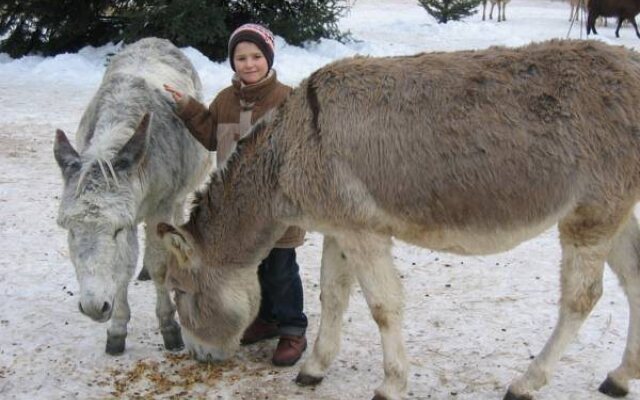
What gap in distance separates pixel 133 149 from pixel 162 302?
3.86 feet

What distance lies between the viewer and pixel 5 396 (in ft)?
13.1

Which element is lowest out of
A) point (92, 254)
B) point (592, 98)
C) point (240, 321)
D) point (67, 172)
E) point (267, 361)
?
point (267, 361)

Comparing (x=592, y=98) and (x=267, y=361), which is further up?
(x=592, y=98)

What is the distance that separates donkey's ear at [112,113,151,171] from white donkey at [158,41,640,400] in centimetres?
43

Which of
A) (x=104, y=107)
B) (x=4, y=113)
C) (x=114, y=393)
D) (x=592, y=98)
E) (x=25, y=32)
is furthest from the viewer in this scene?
(x=25, y=32)

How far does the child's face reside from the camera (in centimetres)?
404

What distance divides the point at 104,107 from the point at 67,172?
76cm

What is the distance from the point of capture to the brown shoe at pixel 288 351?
4.38 metres

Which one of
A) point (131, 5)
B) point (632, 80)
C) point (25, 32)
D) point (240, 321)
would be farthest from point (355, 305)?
point (25, 32)

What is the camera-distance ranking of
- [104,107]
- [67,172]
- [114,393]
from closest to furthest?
1. [67,172]
2. [114,393]
3. [104,107]

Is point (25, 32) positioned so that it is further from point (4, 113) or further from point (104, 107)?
point (104, 107)

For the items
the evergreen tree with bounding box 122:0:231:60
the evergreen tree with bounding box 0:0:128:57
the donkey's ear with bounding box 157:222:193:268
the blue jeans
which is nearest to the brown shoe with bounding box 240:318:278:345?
the blue jeans

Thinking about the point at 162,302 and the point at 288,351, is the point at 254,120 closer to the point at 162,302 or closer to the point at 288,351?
the point at 162,302

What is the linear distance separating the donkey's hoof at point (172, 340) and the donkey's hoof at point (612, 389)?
101 inches
